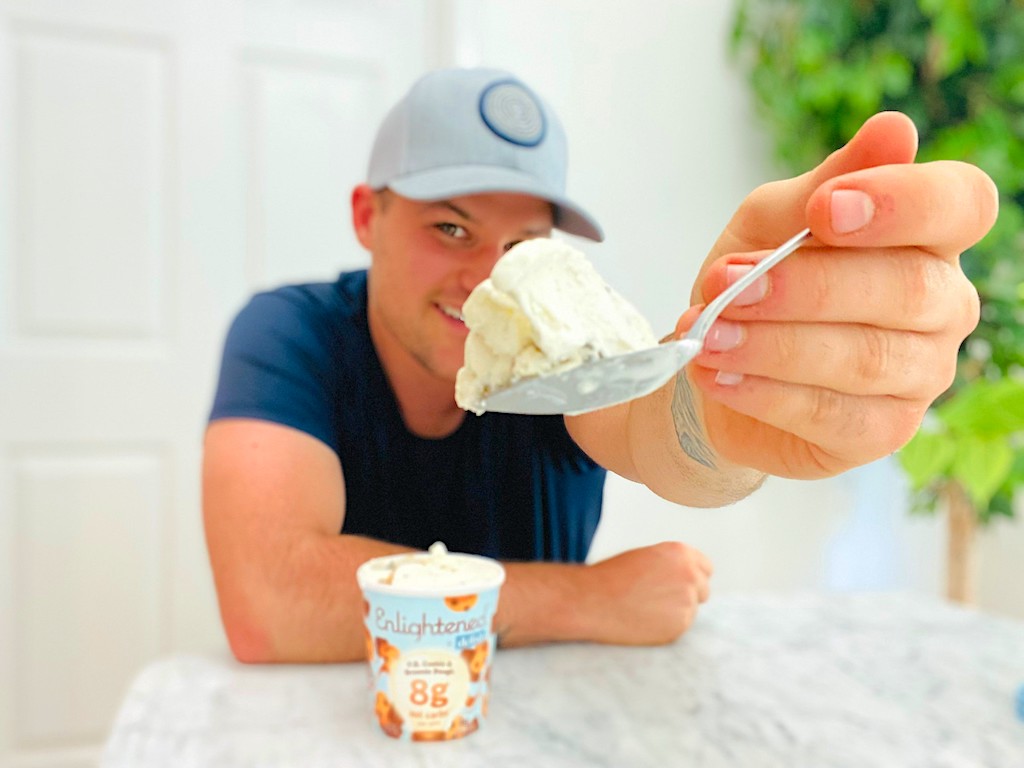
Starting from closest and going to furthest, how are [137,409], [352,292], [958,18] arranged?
[352,292] → [958,18] → [137,409]

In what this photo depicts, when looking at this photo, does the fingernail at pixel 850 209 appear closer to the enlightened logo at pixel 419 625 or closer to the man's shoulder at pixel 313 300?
the enlightened logo at pixel 419 625

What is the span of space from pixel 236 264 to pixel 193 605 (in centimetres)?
63

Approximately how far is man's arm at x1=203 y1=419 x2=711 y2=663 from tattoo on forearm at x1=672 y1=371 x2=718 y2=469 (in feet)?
0.96

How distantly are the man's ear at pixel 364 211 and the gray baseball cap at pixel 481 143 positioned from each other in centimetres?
13

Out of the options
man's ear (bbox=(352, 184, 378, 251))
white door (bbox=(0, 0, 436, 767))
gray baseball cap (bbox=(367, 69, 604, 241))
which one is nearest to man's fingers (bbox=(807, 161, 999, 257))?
gray baseball cap (bbox=(367, 69, 604, 241))

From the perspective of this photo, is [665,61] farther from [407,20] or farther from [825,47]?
[407,20]

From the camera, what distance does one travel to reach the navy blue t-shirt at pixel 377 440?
666 millimetres

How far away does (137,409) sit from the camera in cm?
149

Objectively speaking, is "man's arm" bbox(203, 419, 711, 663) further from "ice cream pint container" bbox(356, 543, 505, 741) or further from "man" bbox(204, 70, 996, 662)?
"ice cream pint container" bbox(356, 543, 505, 741)

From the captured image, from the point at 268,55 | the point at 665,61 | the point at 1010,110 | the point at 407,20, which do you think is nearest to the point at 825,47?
the point at 1010,110

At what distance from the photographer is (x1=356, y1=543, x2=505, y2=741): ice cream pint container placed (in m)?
0.53

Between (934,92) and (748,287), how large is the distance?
1412 mm

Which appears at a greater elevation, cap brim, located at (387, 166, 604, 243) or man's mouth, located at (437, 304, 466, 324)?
cap brim, located at (387, 166, 604, 243)

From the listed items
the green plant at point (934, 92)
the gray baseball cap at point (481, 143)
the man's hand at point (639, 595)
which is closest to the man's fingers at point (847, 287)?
the gray baseball cap at point (481, 143)
